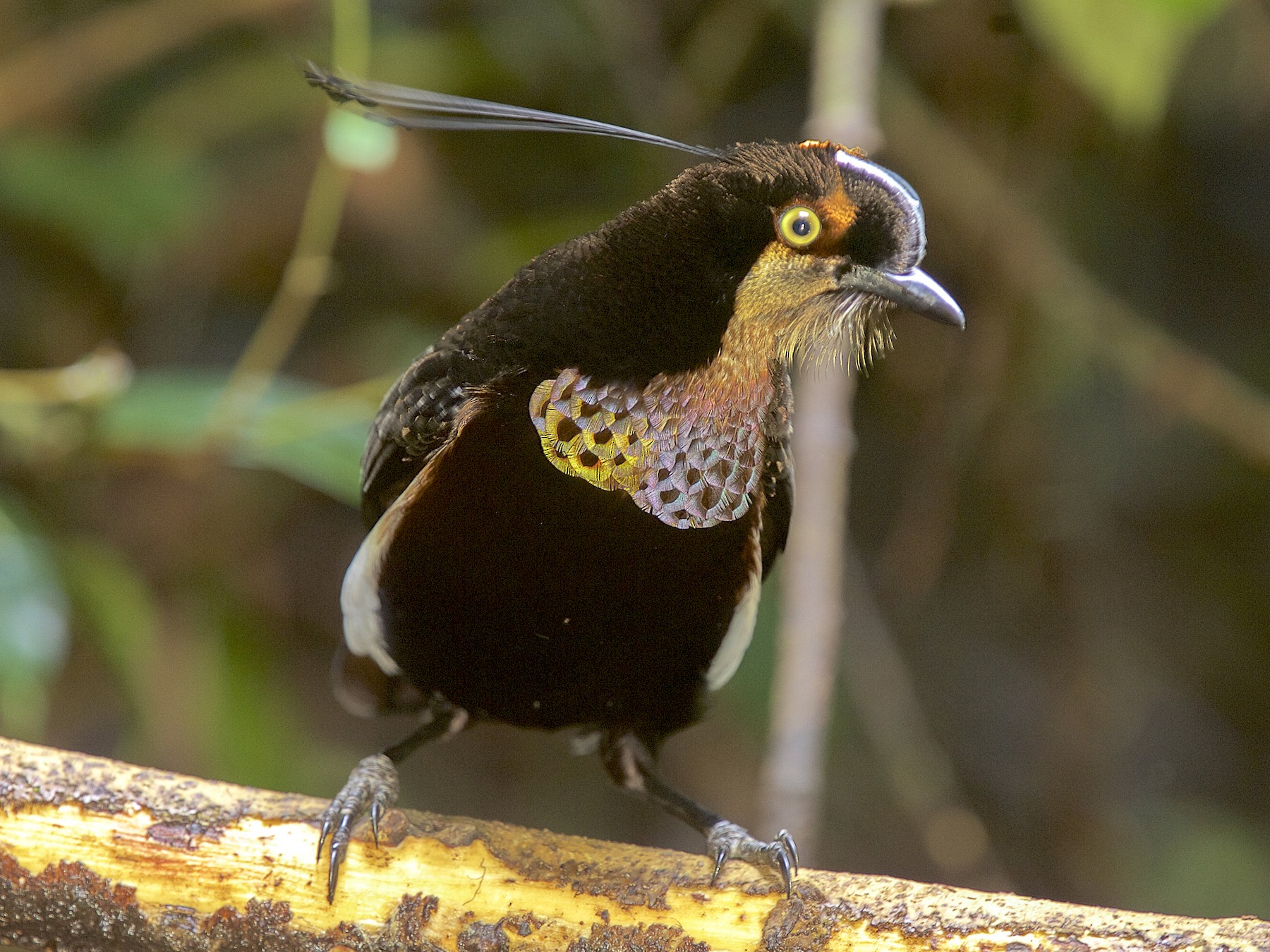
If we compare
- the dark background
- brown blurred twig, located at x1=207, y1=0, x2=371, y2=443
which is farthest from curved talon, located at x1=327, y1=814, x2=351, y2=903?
the dark background

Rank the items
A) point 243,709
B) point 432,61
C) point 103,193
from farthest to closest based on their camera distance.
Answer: point 432,61, point 103,193, point 243,709

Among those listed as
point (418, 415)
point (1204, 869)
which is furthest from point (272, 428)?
point (1204, 869)

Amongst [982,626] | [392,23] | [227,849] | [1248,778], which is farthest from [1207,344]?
[227,849]

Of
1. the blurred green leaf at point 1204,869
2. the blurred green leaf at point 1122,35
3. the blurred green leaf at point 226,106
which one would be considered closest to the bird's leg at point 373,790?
the blurred green leaf at point 1122,35

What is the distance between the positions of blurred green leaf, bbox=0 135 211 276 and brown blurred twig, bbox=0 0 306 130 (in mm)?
128

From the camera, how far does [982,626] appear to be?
5141 mm

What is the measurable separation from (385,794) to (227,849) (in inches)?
12.6

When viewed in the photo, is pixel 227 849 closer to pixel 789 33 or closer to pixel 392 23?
pixel 392 23

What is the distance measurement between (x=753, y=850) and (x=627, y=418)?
71cm

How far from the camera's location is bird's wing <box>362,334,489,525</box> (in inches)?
79.0

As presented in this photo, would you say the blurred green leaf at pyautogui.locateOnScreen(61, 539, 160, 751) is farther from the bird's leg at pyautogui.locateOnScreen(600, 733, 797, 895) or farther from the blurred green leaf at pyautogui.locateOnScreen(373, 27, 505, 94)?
the blurred green leaf at pyautogui.locateOnScreen(373, 27, 505, 94)

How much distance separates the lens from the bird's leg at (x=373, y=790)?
6.12ft

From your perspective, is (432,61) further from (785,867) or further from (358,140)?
(785,867)

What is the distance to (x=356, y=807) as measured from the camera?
1.97 metres
